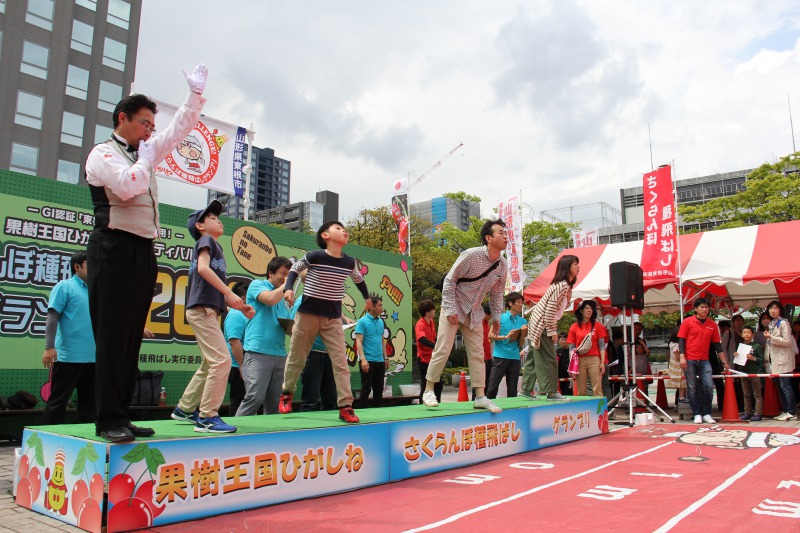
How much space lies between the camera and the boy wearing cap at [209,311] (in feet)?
11.6

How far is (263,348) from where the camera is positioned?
5.23 m

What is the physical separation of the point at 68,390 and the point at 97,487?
2.06 metres

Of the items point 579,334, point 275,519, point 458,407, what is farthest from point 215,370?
point 579,334

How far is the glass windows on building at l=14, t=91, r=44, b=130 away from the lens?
1117 inches

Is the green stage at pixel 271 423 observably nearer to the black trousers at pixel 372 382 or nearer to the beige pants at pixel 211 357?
the beige pants at pixel 211 357

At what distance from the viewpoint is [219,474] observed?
325 cm

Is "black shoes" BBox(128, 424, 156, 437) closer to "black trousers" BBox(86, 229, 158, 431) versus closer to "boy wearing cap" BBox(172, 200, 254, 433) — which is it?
"black trousers" BBox(86, 229, 158, 431)

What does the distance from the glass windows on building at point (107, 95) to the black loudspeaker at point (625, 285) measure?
103 ft

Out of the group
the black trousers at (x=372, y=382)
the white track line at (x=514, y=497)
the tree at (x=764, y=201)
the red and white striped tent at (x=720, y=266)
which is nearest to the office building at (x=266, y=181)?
the tree at (x=764, y=201)

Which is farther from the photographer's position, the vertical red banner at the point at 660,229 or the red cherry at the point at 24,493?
the vertical red banner at the point at 660,229

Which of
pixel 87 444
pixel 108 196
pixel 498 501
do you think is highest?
pixel 108 196

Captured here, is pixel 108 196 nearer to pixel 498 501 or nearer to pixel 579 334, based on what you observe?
pixel 498 501

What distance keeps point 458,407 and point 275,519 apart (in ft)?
9.07

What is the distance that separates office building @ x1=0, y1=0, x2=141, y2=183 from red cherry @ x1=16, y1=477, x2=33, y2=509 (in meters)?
29.5
